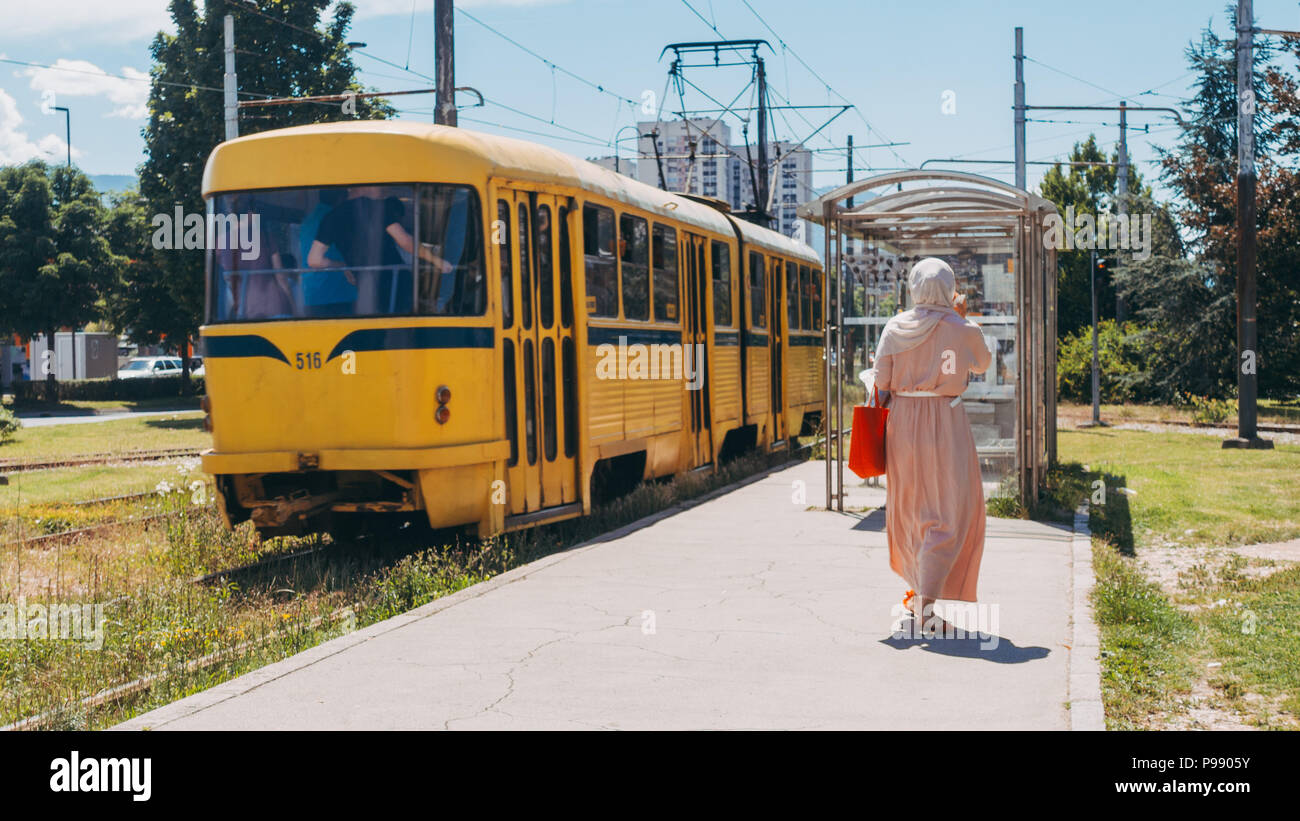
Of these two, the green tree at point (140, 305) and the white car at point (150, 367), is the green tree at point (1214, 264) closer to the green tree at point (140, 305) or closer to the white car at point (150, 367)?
the green tree at point (140, 305)

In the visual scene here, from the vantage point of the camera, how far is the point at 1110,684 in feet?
21.0

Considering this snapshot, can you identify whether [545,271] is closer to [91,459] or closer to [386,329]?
[386,329]

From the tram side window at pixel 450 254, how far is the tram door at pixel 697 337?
4807mm

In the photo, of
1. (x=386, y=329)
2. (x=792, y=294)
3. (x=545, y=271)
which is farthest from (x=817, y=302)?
(x=386, y=329)

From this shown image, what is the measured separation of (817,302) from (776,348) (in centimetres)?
309

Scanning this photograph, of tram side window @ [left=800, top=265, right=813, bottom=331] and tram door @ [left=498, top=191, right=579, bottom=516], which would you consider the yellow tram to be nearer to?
tram door @ [left=498, top=191, right=579, bottom=516]

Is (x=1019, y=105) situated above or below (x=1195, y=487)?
above

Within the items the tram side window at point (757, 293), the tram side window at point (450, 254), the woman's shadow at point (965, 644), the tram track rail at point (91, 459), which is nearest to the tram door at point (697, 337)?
the tram side window at point (757, 293)

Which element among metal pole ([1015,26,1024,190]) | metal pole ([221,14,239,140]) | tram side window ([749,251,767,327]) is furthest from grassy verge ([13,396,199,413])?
tram side window ([749,251,767,327])

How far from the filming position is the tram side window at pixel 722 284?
16.0 meters

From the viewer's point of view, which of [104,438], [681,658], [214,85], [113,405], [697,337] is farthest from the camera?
[113,405]

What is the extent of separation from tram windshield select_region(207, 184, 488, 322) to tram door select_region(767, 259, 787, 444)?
29.9 ft

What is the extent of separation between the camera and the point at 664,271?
555 inches
